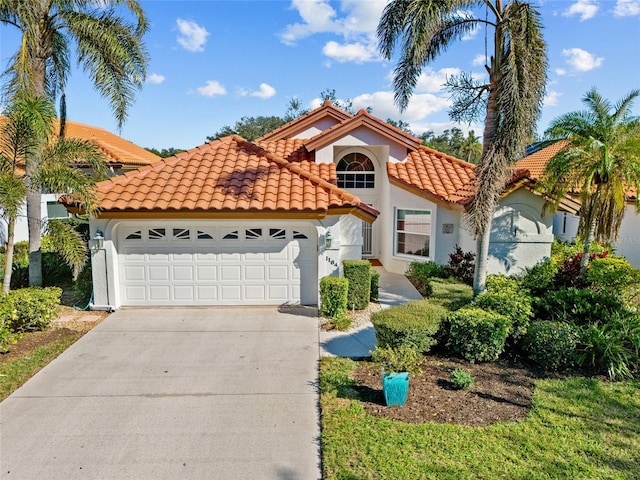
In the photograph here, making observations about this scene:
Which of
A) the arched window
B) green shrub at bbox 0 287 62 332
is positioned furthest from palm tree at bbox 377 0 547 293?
green shrub at bbox 0 287 62 332

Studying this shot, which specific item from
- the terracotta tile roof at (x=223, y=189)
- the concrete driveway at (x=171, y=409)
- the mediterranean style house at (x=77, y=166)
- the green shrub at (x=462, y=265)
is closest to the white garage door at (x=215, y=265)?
the terracotta tile roof at (x=223, y=189)

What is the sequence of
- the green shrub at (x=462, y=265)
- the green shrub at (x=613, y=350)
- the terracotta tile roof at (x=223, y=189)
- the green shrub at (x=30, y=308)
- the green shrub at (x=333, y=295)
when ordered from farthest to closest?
the green shrub at (x=462, y=265)
the terracotta tile roof at (x=223, y=189)
the green shrub at (x=333, y=295)
the green shrub at (x=30, y=308)
the green shrub at (x=613, y=350)

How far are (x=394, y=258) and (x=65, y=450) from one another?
38.0 ft

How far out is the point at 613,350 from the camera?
718 cm

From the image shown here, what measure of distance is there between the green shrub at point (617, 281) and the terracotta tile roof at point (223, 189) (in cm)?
555

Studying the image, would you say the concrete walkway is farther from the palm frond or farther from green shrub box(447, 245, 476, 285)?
the palm frond

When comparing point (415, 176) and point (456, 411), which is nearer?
point (456, 411)

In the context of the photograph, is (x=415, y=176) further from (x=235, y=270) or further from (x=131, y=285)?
(x=131, y=285)

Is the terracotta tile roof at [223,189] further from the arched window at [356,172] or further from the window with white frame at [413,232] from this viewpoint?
the arched window at [356,172]

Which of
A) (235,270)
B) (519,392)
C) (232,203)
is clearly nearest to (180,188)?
(232,203)

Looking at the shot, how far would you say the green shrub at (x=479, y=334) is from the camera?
24.4 ft

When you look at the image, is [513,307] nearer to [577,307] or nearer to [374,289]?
[577,307]

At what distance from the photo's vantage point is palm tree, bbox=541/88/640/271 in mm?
10883

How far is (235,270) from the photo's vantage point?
1071 cm
